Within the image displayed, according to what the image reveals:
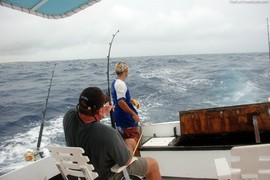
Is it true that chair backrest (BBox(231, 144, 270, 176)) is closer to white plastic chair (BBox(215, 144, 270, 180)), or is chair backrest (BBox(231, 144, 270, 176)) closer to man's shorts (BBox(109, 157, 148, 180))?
white plastic chair (BBox(215, 144, 270, 180))

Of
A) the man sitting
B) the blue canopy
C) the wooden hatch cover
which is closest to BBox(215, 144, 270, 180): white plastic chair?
the man sitting

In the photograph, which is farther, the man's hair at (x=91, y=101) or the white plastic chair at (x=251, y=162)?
the man's hair at (x=91, y=101)

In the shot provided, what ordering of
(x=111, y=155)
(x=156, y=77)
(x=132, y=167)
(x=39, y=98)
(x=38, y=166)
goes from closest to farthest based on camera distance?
(x=111, y=155)
(x=132, y=167)
(x=38, y=166)
(x=39, y=98)
(x=156, y=77)

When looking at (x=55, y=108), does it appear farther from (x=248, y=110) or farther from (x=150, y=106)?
(x=248, y=110)

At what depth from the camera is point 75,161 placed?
5.85 feet

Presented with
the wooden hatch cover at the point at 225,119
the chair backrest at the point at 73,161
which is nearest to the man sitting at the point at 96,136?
the chair backrest at the point at 73,161

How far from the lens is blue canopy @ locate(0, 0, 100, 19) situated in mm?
2783

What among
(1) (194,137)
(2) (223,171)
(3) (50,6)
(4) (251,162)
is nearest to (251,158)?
(4) (251,162)

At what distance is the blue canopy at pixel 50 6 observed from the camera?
9.13 ft

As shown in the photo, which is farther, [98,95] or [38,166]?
[38,166]

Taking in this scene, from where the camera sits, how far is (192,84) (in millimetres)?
11547

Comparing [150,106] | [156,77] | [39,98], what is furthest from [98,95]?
[156,77]

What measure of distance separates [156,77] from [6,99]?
6.94 meters

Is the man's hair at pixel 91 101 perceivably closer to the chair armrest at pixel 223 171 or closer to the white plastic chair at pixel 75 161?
the white plastic chair at pixel 75 161
